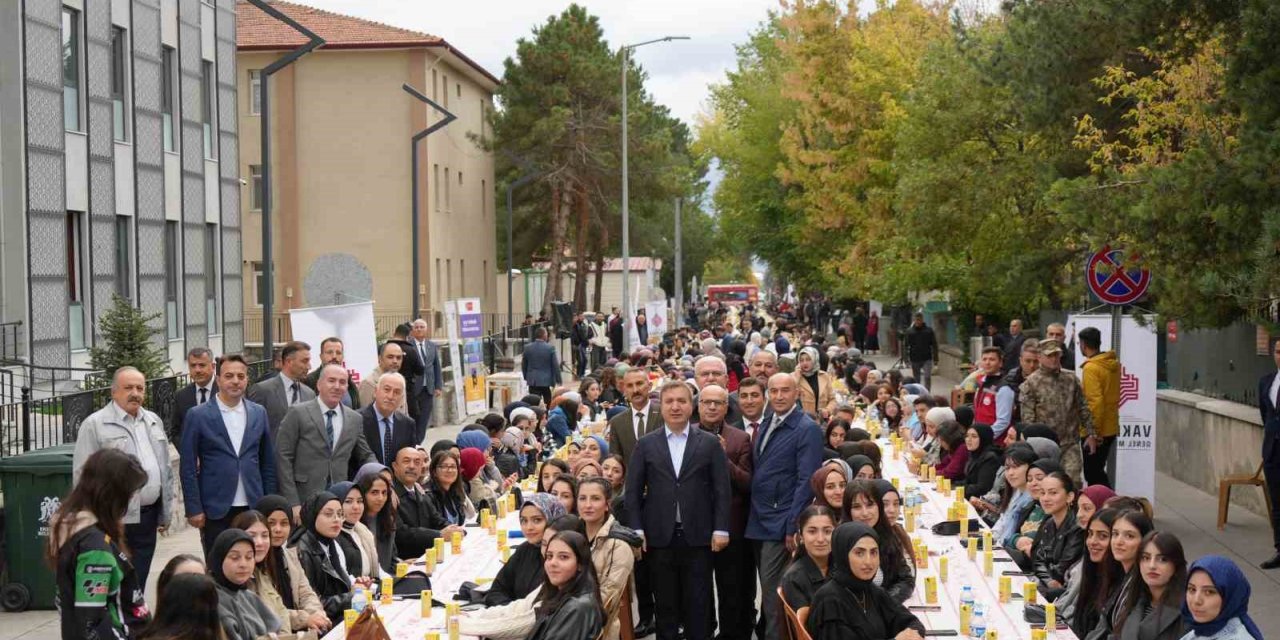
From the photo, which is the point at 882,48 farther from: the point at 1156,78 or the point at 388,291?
the point at 1156,78

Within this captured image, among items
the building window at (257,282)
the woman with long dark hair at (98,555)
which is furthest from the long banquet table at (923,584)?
the building window at (257,282)

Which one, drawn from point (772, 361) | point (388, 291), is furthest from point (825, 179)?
point (772, 361)

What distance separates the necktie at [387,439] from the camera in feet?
43.0

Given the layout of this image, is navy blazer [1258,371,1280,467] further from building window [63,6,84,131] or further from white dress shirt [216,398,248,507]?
building window [63,6,84,131]

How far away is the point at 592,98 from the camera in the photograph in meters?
64.5

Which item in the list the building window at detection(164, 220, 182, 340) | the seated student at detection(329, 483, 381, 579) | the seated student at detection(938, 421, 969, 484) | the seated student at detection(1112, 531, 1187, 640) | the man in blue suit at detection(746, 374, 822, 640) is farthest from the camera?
the building window at detection(164, 220, 182, 340)

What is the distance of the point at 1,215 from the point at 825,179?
81.9 ft

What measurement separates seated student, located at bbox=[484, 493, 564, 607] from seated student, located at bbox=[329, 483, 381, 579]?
1.02m

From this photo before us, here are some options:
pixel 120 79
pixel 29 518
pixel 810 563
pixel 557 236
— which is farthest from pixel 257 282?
pixel 810 563

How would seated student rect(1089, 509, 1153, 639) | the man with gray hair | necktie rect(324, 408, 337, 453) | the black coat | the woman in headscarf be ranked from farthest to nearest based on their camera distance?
the woman in headscarf < necktie rect(324, 408, 337, 453) < the man with gray hair < the black coat < seated student rect(1089, 509, 1153, 639)

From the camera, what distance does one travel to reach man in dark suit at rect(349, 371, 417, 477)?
13.0 m

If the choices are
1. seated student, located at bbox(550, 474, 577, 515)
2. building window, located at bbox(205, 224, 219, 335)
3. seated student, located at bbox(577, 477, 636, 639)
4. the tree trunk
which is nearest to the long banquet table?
seated student, located at bbox(550, 474, 577, 515)

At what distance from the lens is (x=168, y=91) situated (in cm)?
3450

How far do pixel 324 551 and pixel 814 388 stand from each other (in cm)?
1090
